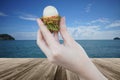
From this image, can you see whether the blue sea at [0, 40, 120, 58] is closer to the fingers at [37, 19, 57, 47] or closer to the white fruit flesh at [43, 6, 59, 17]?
the white fruit flesh at [43, 6, 59, 17]

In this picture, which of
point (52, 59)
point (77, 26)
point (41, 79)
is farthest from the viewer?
point (77, 26)

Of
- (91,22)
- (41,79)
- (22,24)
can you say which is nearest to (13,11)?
(22,24)

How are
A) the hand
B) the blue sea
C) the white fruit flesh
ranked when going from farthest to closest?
the blue sea → the white fruit flesh → the hand

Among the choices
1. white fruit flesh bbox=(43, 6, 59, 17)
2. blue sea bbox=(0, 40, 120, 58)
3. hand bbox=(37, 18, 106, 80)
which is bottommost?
blue sea bbox=(0, 40, 120, 58)

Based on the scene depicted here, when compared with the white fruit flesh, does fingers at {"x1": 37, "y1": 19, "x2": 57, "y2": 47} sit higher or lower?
lower

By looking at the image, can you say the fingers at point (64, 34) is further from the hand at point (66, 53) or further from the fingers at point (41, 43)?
the fingers at point (41, 43)

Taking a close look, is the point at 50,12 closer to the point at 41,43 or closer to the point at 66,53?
the point at 41,43

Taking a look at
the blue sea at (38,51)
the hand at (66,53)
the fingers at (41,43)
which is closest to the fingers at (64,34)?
the hand at (66,53)

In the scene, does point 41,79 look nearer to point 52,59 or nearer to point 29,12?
point 52,59

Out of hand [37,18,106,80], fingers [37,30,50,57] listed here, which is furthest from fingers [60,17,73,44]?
fingers [37,30,50,57]
